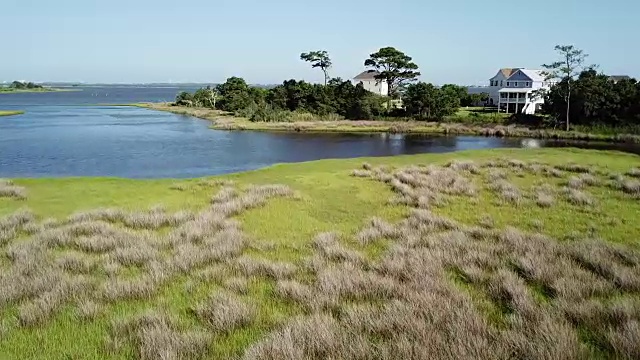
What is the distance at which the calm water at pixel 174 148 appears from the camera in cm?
3334

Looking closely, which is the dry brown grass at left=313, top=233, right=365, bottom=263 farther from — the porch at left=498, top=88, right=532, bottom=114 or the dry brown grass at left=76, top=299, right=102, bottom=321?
the porch at left=498, top=88, right=532, bottom=114

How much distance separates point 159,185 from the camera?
18484 millimetres

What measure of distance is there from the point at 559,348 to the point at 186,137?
52601 millimetres

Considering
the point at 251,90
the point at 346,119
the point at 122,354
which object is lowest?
the point at 122,354

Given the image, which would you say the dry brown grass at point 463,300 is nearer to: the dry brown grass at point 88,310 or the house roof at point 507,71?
the dry brown grass at point 88,310

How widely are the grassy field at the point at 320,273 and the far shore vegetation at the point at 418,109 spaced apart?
42274 mm

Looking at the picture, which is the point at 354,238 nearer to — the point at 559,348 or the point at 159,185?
the point at 559,348

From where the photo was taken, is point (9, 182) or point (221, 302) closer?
point (221, 302)

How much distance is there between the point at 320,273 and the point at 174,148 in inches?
1540

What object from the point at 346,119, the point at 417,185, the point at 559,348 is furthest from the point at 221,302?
the point at 346,119

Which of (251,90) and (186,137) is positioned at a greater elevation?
(251,90)

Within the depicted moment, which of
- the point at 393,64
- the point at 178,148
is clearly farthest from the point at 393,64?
the point at 178,148

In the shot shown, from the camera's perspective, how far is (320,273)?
8297 mm

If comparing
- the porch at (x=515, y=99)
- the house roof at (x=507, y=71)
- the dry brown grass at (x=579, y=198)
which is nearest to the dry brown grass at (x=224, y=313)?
the dry brown grass at (x=579, y=198)
